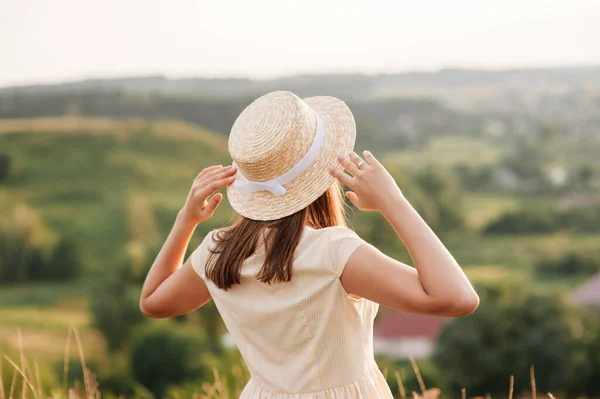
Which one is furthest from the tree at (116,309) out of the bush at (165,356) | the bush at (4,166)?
the bush at (4,166)

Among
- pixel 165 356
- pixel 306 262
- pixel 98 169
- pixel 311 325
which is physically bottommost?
pixel 165 356

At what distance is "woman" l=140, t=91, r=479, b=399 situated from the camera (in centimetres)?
123

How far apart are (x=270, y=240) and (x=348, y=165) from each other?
7.5 inches

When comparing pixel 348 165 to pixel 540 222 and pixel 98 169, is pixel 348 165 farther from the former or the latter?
pixel 98 169

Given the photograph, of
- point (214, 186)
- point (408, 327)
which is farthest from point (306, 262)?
point (408, 327)

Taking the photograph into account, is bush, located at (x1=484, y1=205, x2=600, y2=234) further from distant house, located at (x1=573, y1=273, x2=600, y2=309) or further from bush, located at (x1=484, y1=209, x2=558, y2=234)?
distant house, located at (x1=573, y1=273, x2=600, y2=309)

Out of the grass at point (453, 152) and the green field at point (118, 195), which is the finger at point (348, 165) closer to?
the green field at point (118, 195)

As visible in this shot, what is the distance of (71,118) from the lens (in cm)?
6419

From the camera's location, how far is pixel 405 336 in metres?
39.8

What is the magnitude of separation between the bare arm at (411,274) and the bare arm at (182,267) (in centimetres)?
37

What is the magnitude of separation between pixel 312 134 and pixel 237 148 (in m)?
0.14

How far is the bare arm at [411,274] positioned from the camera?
1208 mm

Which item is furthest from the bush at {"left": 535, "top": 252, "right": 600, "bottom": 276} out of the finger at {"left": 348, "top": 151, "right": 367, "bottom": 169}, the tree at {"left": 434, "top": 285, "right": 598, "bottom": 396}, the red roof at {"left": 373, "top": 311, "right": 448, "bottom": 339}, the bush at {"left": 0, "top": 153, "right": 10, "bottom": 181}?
the finger at {"left": 348, "top": 151, "right": 367, "bottom": 169}

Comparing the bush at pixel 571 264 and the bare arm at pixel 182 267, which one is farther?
the bush at pixel 571 264
